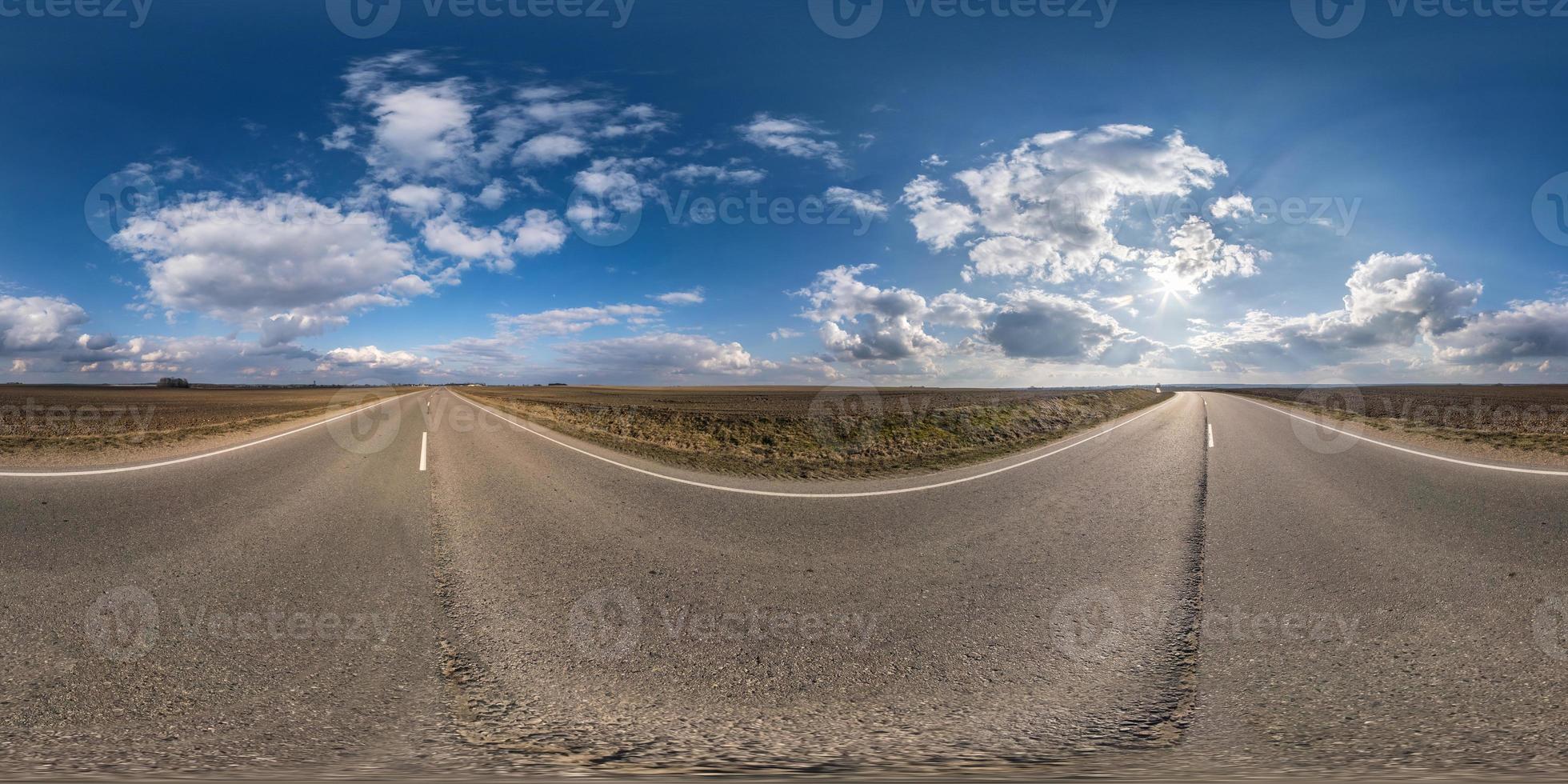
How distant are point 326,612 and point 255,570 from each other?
1.83 m

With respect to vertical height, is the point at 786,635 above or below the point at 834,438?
below

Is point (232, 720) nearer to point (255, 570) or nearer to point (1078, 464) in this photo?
point (255, 570)

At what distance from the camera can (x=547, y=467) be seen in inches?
524
